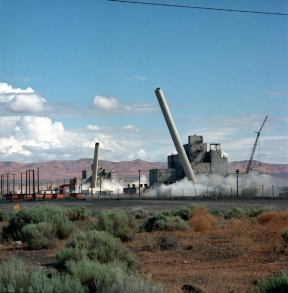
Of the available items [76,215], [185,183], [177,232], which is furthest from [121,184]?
[177,232]

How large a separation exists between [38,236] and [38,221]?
247 centimetres

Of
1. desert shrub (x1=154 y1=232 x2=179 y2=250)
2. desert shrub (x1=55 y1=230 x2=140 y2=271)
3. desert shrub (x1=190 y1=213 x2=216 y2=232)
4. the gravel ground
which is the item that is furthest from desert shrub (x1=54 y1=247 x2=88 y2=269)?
the gravel ground

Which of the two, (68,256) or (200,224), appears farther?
(200,224)

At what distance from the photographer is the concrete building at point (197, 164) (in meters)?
121

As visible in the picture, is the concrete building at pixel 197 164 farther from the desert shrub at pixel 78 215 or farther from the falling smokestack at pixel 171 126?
the desert shrub at pixel 78 215

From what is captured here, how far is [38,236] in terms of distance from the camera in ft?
69.3

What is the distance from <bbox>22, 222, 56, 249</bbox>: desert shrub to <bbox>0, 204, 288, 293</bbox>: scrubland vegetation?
4 cm

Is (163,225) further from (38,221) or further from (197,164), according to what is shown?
(197,164)

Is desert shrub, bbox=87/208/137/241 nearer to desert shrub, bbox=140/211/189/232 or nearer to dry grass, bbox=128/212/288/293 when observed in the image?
dry grass, bbox=128/212/288/293

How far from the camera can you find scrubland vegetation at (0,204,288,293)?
8.61 metres

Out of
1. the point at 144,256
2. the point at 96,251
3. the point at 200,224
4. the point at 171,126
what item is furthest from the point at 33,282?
the point at 171,126

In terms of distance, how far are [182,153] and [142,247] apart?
86944mm

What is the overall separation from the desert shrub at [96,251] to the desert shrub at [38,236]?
4590 millimetres

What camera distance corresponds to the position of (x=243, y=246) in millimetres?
18953
